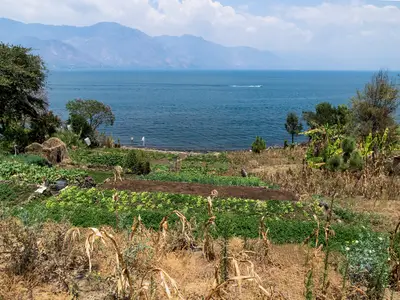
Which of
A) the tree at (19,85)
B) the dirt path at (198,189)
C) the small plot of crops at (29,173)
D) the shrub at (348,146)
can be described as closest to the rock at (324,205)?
the dirt path at (198,189)

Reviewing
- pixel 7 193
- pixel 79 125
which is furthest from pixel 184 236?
pixel 79 125

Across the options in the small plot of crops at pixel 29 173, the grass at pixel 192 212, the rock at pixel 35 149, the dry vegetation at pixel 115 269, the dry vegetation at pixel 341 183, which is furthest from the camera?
the rock at pixel 35 149

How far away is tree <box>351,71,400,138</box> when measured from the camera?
2411 centimetres

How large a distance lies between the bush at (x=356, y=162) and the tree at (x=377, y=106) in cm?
731

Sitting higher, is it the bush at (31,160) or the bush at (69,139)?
the bush at (31,160)

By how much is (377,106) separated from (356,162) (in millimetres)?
9220

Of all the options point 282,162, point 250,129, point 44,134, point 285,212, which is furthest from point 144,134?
point 285,212

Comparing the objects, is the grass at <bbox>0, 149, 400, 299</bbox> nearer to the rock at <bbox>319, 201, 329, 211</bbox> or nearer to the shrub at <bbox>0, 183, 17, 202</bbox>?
the shrub at <bbox>0, 183, 17, 202</bbox>

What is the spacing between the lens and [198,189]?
14.3 m

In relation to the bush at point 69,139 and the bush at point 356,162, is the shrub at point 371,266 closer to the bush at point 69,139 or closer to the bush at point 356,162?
the bush at point 356,162

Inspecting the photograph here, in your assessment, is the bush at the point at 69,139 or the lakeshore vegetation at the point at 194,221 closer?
the lakeshore vegetation at the point at 194,221

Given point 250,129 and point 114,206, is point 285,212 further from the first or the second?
point 250,129

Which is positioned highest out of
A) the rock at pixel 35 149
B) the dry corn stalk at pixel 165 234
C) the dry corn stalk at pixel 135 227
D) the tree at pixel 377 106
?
the tree at pixel 377 106

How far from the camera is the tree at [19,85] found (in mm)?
24531
